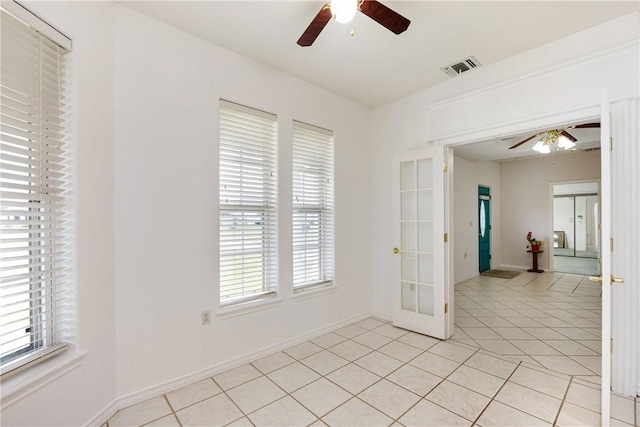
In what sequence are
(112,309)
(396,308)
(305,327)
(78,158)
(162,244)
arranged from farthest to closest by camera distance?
(396,308) < (305,327) < (162,244) < (112,309) < (78,158)

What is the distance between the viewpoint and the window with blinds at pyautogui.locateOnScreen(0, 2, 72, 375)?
55.6 inches

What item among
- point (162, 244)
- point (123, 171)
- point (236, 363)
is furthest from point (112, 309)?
point (236, 363)

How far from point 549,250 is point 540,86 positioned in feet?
19.6

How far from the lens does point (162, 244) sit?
7.20 ft

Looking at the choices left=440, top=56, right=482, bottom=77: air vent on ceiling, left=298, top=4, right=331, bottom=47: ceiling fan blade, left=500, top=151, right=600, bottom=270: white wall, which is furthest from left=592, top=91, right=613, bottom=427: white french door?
left=500, top=151, right=600, bottom=270: white wall

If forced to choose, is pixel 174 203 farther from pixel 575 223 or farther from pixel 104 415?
pixel 575 223

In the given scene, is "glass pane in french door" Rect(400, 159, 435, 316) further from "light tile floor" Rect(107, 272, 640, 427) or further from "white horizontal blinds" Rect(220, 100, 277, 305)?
"white horizontal blinds" Rect(220, 100, 277, 305)

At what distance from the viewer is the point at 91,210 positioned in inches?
71.9

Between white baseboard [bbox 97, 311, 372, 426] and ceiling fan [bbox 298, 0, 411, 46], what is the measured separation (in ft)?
9.15

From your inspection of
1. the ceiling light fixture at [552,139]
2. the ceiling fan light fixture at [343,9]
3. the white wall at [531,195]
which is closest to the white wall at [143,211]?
the ceiling fan light fixture at [343,9]

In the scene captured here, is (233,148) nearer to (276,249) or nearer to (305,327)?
(276,249)

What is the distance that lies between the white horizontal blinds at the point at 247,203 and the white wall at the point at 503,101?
166 cm

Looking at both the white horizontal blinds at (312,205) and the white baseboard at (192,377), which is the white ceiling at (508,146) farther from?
the white baseboard at (192,377)

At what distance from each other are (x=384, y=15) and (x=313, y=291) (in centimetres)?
269
